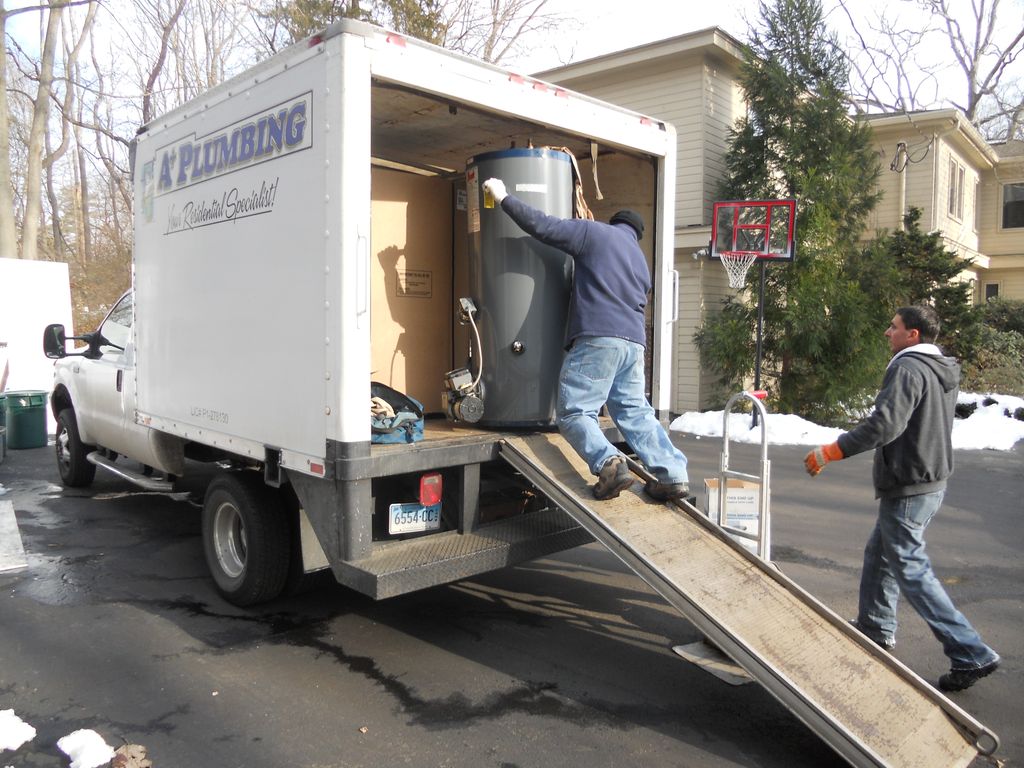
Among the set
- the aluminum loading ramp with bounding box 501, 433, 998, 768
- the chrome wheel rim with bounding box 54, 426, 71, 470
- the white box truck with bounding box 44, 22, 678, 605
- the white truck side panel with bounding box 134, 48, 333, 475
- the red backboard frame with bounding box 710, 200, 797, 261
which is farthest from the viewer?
the red backboard frame with bounding box 710, 200, 797, 261

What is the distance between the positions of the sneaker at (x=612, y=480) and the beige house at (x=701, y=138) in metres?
10.5

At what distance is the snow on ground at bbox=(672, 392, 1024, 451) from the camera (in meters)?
12.0

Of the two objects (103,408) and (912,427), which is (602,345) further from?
(103,408)

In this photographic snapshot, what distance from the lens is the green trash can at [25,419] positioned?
36.4 feet

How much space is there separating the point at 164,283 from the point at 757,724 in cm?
433

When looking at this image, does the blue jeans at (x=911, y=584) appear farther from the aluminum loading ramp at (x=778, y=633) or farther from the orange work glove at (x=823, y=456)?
the aluminum loading ramp at (x=778, y=633)

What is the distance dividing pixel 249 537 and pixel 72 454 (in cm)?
461

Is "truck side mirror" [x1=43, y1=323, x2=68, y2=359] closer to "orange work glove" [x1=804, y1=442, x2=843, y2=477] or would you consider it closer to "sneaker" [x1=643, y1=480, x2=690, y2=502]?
"sneaker" [x1=643, y1=480, x2=690, y2=502]

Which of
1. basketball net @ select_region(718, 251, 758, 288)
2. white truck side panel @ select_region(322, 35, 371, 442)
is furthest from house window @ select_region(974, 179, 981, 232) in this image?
white truck side panel @ select_region(322, 35, 371, 442)

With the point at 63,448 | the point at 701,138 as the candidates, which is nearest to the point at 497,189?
the point at 63,448

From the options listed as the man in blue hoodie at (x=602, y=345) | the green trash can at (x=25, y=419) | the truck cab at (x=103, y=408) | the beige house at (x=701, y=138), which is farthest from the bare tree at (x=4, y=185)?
the man in blue hoodie at (x=602, y=345)

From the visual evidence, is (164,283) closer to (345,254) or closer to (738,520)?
(345,254)

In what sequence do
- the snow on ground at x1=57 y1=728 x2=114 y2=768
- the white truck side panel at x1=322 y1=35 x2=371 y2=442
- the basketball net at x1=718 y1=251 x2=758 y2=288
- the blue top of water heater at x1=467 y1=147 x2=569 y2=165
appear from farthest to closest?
the basketball net at x1=718 y1=251 x2=758 y2=288, the blue top of water heater at x1=467 y1=147 x2=569 y2=165, the white truck side panel at x1=322 y1=35 x2=371 y2=442, the snow on ground at x1=57 y1=728 x2=114 y2=768

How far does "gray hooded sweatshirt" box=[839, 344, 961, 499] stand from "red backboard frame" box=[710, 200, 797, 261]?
8.81 meters
